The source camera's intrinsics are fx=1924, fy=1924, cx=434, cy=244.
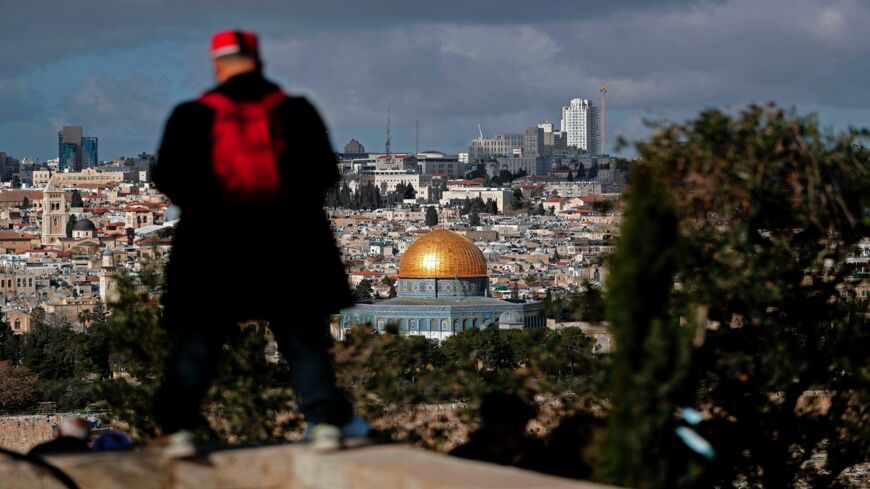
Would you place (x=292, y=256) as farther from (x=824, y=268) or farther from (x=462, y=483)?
(x=824, y=268)

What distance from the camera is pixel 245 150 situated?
523cm

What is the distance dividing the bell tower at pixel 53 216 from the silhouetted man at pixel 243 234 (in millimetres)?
117109

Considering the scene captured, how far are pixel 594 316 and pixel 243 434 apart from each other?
1.89m

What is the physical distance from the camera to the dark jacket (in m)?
5.21

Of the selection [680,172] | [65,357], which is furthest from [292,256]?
[65,357]

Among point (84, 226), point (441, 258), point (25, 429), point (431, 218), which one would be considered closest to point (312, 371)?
point (25, 429)

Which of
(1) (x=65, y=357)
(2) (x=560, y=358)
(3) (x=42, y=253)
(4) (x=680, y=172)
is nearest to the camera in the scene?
(4) (x=680, y=172)

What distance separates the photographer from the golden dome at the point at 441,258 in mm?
57594

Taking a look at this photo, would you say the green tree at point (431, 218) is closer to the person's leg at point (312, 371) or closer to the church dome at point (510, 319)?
the church dome at point (510, 319)

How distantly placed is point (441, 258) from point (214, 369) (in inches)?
2078

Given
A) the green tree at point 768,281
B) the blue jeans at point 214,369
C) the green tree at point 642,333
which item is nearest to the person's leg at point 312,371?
the blue jeans at point 214,369

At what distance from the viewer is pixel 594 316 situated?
7.33 metres

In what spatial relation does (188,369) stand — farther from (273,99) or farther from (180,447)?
(273,99)

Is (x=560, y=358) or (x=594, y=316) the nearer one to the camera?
(x=594, y=316)
